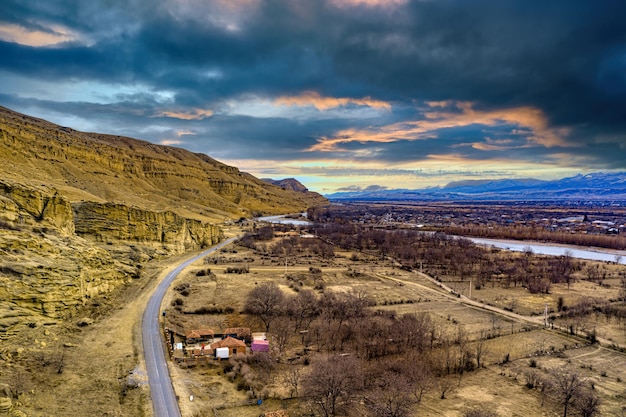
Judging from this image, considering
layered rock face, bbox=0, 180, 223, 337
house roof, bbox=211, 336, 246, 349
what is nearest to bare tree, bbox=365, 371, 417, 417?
house roof, bbox=211, 336, 246, 349

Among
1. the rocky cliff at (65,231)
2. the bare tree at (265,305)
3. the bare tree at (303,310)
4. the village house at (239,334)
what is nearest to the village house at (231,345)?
the village house at (239,334)

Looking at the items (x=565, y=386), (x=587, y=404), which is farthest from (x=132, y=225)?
(x=587, y=404)

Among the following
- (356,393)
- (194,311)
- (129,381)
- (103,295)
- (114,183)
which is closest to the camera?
(129,381)

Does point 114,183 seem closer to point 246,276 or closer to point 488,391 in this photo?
point 246,276

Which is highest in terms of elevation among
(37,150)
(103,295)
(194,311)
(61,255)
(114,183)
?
(37,150)

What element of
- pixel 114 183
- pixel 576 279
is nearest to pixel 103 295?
pixel 576 279

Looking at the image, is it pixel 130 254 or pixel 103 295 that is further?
pixel 130 254

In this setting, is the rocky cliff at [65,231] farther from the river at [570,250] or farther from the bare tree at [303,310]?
the river at [570,250]

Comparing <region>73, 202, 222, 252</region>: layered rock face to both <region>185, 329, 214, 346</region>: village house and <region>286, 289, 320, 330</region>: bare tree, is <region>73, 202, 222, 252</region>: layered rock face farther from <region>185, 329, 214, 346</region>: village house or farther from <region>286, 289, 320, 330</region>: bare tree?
<region>286, 289, 320, 330</region>: bare tree
